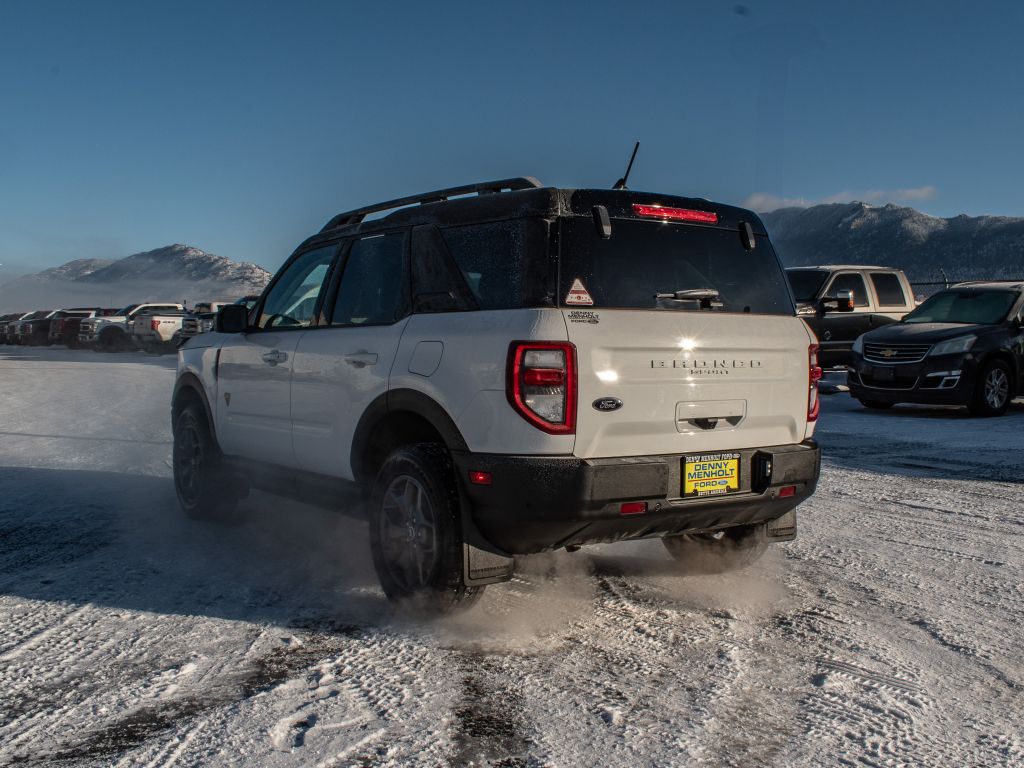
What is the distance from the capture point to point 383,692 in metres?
3.58

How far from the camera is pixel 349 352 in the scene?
16.3 ft

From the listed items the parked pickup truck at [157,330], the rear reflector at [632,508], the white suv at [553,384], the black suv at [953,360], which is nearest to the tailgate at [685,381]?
the white suv at [553,384]

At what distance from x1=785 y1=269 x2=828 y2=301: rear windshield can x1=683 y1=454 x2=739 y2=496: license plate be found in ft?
43.1

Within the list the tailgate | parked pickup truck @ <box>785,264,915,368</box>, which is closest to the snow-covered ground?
the tailgate

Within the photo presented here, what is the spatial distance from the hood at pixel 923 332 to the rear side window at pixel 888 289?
4008 millimetres

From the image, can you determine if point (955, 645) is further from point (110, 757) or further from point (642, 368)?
point (110, 757)

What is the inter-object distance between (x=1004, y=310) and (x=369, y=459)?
1123cm

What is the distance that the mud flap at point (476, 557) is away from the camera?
417cm

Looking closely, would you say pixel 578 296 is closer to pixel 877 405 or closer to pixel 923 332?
pixel 923 332

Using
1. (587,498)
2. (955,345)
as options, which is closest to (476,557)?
(587,498)

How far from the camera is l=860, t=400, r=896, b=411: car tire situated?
13.4 m

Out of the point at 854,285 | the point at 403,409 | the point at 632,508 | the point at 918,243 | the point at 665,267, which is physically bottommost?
the point at 632,508

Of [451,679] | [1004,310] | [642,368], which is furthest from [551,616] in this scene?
[1004,310]

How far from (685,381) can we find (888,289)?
48.4 ft
